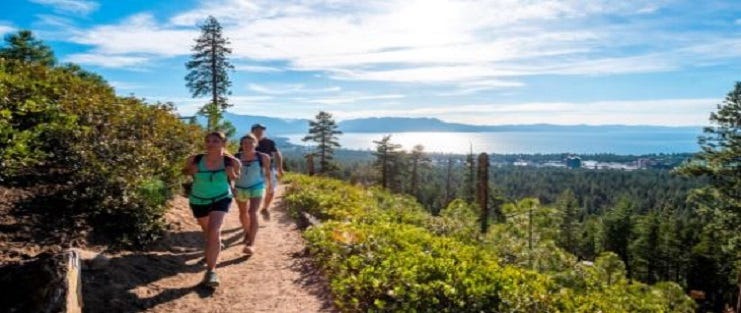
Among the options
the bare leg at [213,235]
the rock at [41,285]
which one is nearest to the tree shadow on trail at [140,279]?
the bare leg at [213,235]

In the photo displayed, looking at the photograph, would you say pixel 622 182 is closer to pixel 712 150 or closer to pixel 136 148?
pixel 712 150

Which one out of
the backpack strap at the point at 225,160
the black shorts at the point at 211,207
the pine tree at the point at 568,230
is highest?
the backpack strap at the point at 225,160

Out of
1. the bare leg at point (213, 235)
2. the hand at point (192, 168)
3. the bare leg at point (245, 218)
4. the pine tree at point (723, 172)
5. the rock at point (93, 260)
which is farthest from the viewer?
the pine tree at point (723, 172)

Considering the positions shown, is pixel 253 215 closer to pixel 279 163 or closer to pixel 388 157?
pixel 279 163

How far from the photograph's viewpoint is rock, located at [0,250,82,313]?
3994mm

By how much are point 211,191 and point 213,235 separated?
0.51m

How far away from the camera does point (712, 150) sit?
94.7 feet

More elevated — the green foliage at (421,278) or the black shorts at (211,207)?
the black shorts at (211,207)

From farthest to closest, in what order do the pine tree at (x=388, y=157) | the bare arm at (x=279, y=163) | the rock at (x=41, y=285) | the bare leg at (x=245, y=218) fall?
the pine tree at (x=388, y=157) < the bare arm at (x=279, y=163) < the bare leg at (x=245, y=218) < the rock at (x=41, y=285)

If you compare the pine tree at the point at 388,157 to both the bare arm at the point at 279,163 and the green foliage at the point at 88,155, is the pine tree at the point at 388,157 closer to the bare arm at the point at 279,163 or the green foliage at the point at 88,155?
the bare arm at the point at 279,163

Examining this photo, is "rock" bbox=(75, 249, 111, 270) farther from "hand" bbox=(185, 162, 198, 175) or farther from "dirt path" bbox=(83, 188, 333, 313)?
"hand" bbox=(185, 162, 198, 175)

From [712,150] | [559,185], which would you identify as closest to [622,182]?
[559,185]

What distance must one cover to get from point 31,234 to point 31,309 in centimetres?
237

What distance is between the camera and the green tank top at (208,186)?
598 centimetres
